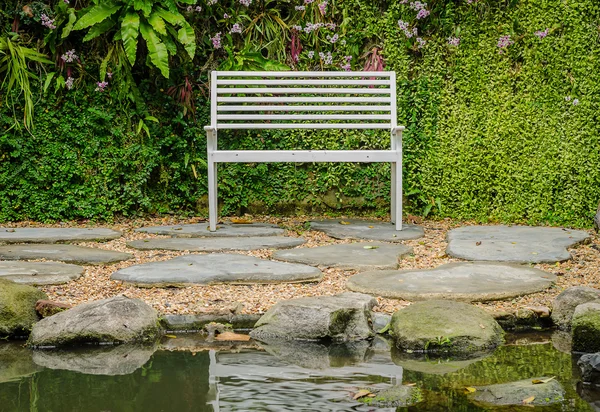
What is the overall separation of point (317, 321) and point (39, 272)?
64.5 inches

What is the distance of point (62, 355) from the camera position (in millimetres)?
3303

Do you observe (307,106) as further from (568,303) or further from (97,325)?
(97,325)

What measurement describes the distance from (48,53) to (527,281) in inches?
168

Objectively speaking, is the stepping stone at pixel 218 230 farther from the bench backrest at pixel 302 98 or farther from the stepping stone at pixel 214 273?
the stepping stone at pixel 214 273

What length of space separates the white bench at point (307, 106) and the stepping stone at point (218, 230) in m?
0.13

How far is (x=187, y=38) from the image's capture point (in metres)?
6.27

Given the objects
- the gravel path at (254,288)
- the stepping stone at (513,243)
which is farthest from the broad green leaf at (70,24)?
the stepping stone at (513,243)

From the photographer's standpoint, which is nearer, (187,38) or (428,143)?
(187,38)

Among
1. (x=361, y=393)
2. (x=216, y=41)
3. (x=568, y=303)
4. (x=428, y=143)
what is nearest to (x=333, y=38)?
(x=216, y=41)

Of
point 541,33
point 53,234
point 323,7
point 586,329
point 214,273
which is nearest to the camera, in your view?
point 586,329

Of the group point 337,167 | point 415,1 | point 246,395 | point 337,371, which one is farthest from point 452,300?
point 415,1

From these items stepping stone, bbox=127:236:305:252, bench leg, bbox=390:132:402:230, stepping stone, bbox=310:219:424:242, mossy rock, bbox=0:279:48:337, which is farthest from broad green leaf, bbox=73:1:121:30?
mossy rock, bbox=0:279:48:337

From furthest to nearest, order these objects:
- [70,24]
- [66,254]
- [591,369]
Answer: [70,24], [66,254], [591,369]

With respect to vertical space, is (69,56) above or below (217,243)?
above
